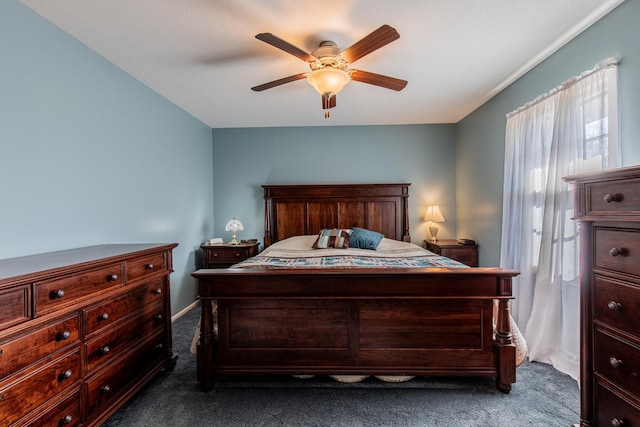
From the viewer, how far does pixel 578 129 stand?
6.40ft

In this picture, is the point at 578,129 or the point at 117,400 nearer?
the point at 117,400

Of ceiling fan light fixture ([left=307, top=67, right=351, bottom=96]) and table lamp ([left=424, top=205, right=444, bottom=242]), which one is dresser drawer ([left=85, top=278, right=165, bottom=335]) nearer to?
ceiling fan light fixture ([left=307, top=67, right=351, bottom=96])

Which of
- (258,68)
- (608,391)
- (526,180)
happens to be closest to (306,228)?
(258,68)

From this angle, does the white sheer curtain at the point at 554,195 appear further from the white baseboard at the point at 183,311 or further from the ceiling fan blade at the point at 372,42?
the white baseboard at the point at 183,311

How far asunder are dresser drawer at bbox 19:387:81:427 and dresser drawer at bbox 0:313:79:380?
248 millimetres

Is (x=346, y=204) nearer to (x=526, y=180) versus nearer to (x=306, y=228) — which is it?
(x=306, y=228)

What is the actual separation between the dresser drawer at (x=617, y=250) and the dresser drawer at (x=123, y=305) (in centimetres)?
246

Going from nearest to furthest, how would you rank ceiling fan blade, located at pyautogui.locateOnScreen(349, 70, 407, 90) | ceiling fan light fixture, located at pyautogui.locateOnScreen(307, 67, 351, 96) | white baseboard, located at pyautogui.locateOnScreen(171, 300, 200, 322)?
ceiling fan light fixture, located at pyautogui.locateOnScreen(307, 67, 351, 96), ceiling fan blade, located at pyautogui.locateOnScreen(349, 70, 407, 90), white baseboard, located at pyautogui.locateOnScreen(171, 300, 200, 322)

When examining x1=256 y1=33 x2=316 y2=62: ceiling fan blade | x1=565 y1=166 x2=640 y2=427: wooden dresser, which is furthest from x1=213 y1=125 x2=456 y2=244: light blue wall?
x1=565 y1=166 x2=640 y2=427: wooden dresser

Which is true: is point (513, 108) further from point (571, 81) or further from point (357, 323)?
point (357, 323)

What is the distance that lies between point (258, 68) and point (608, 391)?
2.97m

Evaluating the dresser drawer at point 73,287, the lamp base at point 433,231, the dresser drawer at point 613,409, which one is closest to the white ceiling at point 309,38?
the dresser drawer at point 73,287

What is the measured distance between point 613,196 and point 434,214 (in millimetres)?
2781

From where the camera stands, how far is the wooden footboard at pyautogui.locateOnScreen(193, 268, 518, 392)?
1812 mm
